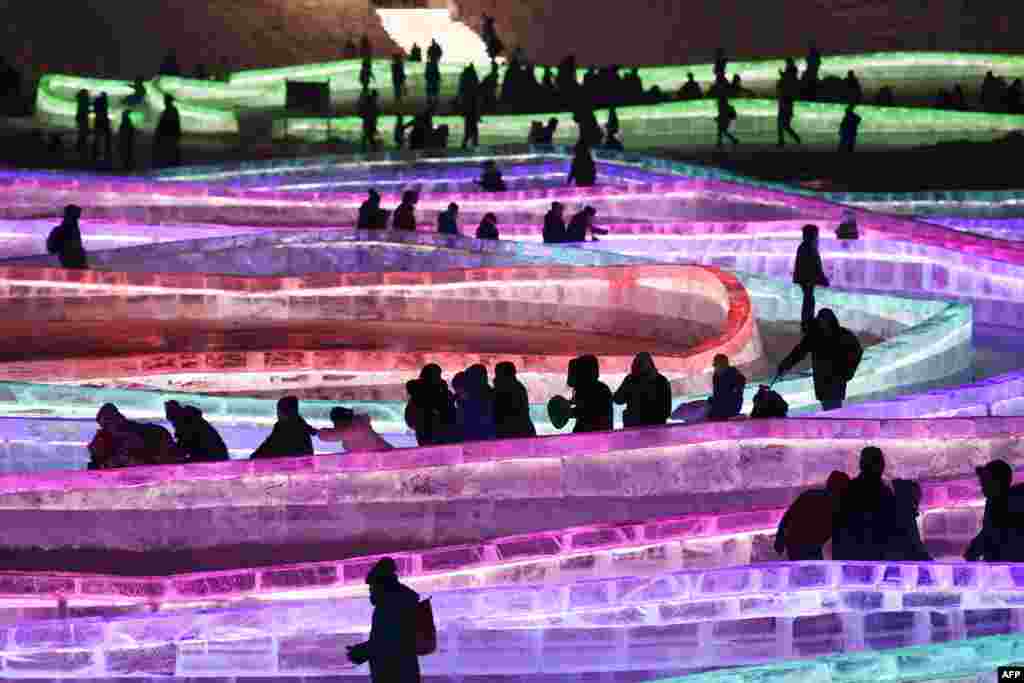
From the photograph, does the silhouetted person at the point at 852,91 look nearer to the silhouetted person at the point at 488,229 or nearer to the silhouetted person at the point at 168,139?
the silhouetted person at the point at 168,139

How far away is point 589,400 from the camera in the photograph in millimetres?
13047

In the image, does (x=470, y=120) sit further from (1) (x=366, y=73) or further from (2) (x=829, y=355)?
(2) (x=829, y=355)

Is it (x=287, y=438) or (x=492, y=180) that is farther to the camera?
(x=492, y=180)

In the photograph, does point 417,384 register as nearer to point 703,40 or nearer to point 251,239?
point 251,239

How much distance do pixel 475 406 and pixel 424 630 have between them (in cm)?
446

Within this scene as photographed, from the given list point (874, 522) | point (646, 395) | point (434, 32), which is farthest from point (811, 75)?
point (874, 522)

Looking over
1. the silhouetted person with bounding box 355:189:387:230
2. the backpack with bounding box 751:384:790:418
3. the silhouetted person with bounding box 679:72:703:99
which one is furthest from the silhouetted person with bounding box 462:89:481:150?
the backpack with bounding box 751:384:790:418

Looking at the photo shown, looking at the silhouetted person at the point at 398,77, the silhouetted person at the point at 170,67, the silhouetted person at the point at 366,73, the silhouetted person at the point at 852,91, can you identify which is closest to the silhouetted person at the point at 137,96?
the silhouetted person at the point at 170,67

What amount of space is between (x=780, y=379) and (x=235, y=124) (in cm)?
1825

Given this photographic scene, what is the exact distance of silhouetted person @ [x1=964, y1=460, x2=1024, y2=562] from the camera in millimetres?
10344

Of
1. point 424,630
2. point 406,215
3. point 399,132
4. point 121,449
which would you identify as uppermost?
point 399,132

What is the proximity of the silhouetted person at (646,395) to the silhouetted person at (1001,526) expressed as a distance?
2966 millimetres

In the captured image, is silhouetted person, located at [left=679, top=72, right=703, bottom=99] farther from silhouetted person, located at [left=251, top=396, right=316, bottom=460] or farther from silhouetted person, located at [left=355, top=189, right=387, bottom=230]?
silhouetted person, located at [left=251, top=396, right=316, bottom=460]

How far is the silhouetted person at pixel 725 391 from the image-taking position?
13.5 metres
